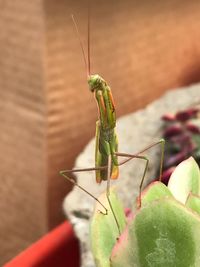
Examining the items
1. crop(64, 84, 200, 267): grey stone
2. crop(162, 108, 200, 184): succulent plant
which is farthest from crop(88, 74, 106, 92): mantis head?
crop(162, 108, 200, 184): succulent plant

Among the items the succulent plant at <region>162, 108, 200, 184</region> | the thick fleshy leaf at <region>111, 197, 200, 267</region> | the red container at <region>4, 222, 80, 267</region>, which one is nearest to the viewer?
the thick fleshy leaf at <region>111, 197, 200, 267</region>

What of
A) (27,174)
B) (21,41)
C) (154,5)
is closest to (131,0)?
(154,5)

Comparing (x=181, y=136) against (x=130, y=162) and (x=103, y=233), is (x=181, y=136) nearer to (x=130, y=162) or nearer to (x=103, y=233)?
(x=130, y=162)

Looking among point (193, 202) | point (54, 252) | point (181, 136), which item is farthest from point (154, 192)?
point (181, 136)

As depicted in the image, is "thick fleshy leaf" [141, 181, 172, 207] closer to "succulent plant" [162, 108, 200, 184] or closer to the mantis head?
the mantis head

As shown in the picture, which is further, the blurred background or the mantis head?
the blurred background

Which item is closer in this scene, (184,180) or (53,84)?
(184,180)

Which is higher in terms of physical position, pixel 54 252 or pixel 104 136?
pixel 104 136
